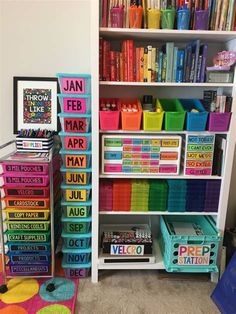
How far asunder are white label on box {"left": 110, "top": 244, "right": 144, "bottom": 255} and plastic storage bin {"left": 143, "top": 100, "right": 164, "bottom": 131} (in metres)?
0.81

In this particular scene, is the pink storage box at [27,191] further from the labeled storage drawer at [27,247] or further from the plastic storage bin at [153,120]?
the plastic storage bin at [153,120]

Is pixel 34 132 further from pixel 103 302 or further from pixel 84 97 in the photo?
pixel 103 302

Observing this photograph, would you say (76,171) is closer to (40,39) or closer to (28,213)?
(28,213)

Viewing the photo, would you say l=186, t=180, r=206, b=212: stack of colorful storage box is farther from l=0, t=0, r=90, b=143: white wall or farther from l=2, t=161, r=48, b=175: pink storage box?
l=0, t=0, r=90, b=143: white wall

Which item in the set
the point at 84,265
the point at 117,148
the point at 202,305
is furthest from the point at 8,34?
the point at 202,305

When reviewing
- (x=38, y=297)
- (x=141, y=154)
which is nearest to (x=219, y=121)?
(x=141, y=154)

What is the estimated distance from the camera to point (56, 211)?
85.7 inches

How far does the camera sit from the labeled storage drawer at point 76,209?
77.1 inches

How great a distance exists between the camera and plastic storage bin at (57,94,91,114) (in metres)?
1.82

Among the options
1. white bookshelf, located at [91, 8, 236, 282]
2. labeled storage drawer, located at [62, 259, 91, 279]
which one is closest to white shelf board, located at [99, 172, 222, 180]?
white bookshelf, located at [91, 8, 236, 282]

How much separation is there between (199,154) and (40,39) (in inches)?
52.9

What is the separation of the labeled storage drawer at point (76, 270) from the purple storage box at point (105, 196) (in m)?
0.43

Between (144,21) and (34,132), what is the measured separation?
1020 millimetres

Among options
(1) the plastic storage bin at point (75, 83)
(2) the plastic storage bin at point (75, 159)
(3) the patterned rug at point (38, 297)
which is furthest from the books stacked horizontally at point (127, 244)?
(1) the plastic storage bin at point (75, 83)
